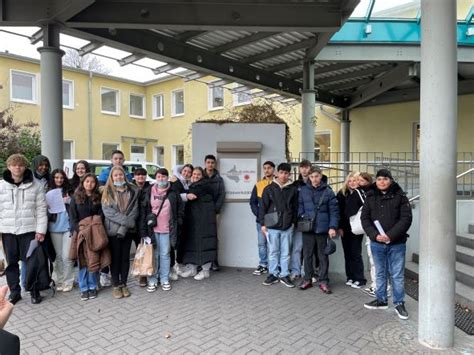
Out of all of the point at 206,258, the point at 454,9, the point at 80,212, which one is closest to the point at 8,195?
the point at 80,212

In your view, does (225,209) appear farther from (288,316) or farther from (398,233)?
(398,233)

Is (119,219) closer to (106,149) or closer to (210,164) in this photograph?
(210,164)

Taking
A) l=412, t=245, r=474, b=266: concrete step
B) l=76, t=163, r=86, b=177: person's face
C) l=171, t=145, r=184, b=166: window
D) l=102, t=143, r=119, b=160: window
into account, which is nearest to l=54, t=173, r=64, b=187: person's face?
l=76, t=163, r=86, b=177: person's face

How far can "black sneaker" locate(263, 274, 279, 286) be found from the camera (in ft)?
17.6

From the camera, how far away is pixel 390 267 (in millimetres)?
4371

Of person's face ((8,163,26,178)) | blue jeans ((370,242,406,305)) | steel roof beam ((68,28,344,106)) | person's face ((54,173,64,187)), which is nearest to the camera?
blue jeans ((370,242,406,305))

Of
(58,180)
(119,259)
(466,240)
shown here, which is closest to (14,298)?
(119,259)

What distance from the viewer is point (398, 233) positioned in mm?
4184

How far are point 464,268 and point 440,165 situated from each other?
8.56 feet

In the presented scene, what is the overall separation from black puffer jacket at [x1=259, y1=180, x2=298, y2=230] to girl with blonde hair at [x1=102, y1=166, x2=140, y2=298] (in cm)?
171

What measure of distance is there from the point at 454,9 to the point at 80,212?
4.49 metres

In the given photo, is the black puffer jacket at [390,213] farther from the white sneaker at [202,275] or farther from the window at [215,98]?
the window at [215,98]

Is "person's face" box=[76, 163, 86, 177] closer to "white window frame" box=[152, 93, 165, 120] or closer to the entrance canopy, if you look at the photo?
the entrance canopy

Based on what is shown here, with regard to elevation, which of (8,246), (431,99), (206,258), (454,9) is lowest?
(206,258)
